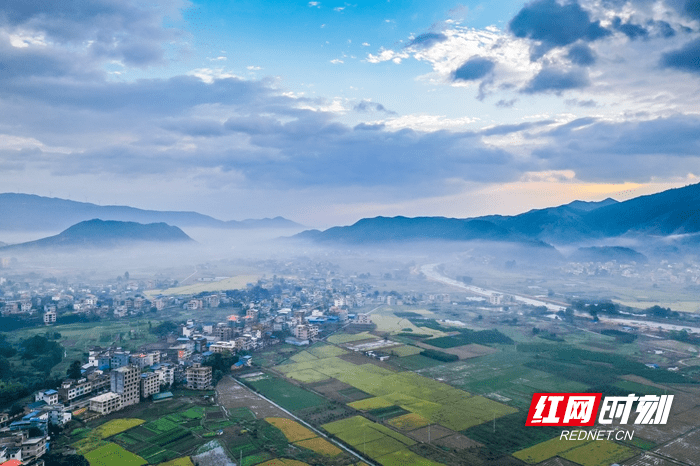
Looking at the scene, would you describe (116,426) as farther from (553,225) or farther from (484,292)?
(553,225)

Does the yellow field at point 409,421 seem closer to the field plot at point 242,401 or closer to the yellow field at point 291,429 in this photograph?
the yellow field at point 291,429

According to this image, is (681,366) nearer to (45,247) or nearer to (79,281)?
(79,281)

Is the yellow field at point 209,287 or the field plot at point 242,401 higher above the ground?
the yellow field at point 209,287

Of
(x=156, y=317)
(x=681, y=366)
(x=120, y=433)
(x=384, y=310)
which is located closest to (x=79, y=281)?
(x=156, y=317)

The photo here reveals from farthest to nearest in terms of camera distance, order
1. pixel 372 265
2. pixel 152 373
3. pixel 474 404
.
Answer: pixel 372 265 < pixel 152 373 < pixel 474 404

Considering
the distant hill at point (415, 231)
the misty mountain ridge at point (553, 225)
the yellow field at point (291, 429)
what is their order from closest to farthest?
the yellow field at point (291, 429)
the misty mountain ridge at point (553, 225)
the distant hill at point (415, 231)

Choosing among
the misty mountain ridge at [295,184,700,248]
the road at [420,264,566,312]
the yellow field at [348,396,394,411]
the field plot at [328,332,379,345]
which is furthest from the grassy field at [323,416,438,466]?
the misty mountain ridge at [295,184,700,248]

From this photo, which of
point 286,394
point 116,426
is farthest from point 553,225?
point 116,426

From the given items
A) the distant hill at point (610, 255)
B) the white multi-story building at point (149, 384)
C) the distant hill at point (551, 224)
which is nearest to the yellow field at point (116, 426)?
the white multi-story building at point (149, 384)
